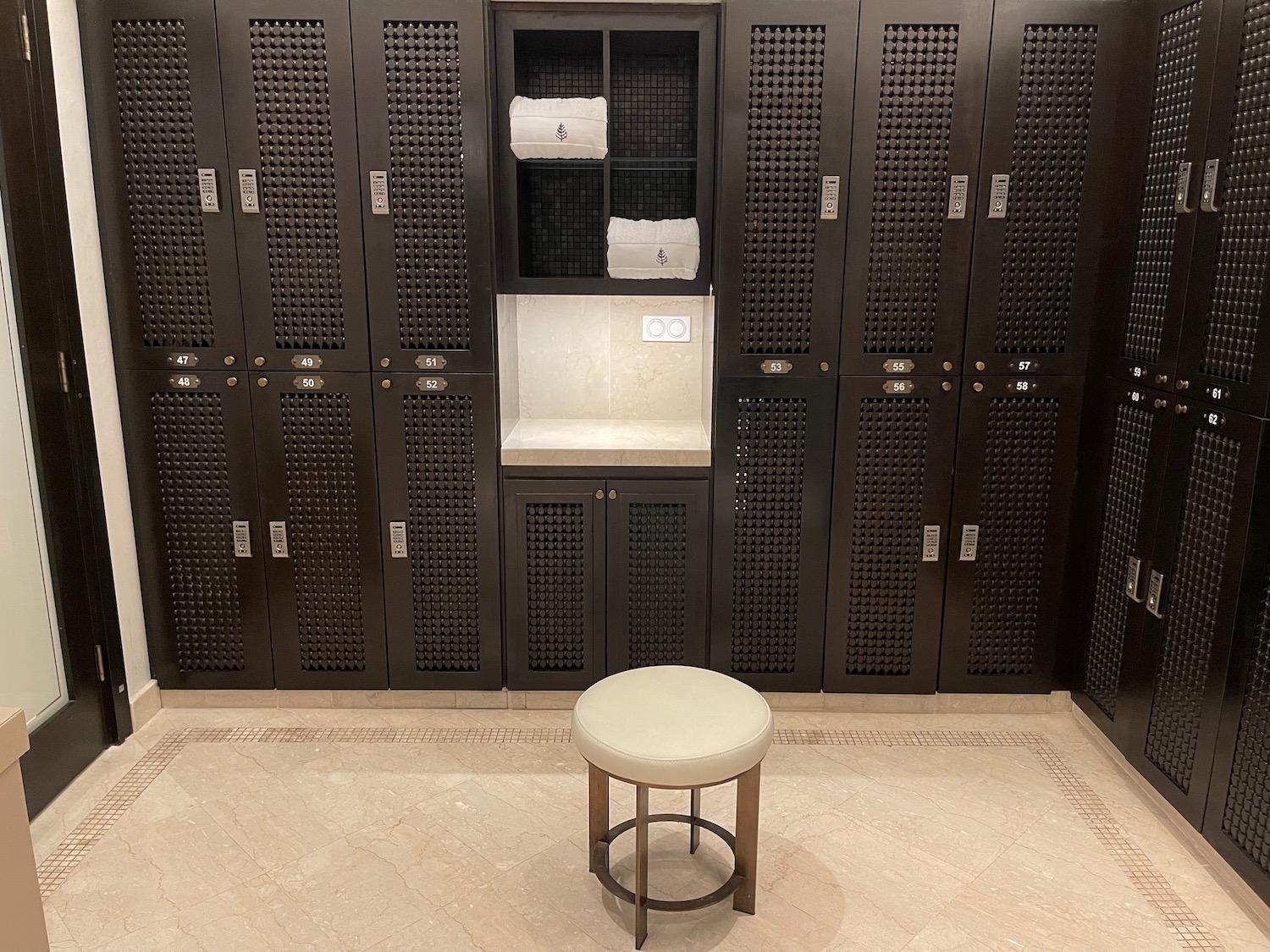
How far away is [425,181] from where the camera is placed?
9.20ft

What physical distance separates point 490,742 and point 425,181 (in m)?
1.85

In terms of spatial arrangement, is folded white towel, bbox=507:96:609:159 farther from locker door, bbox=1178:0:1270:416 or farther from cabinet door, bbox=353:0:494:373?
locker door, bbox=1178:0:1270:416

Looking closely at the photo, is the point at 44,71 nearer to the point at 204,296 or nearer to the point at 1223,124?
the point at 204,296

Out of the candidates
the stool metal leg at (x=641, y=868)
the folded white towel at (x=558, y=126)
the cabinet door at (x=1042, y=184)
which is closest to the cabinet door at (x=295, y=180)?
the folded white towel at (x=558, y=126)

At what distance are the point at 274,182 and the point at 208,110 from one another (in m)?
0.28

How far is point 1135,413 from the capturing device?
2.71 m

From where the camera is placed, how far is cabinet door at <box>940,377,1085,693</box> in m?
2.93

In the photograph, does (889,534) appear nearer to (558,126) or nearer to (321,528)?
(558,126)

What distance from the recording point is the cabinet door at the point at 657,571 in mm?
3002

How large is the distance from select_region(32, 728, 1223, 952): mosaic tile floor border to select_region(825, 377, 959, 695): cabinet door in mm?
211

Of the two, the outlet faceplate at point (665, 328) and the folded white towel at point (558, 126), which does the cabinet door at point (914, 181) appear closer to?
the outlet faceplate at point (665, 328)

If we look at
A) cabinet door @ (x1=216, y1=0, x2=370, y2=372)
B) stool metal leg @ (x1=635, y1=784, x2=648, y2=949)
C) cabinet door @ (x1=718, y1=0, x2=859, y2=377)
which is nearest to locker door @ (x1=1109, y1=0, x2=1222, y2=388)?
cabinet door @ (x1=718, y1=0, x2=859, y2=377)

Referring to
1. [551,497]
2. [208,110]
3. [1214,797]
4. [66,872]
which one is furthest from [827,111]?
[66,872]

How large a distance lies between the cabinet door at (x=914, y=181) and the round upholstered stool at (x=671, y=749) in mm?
1310
